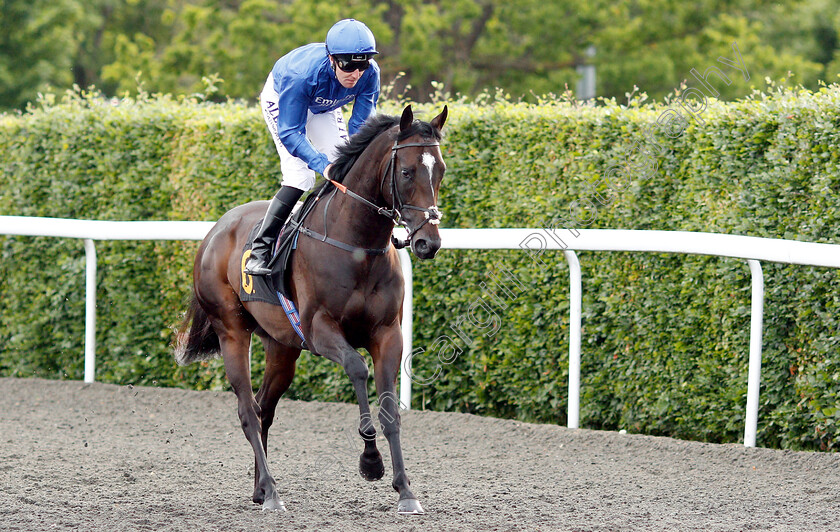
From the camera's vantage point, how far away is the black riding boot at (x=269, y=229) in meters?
4.56

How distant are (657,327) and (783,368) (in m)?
0.77

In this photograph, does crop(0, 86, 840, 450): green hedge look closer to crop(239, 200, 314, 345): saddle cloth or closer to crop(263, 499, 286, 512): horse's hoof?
crop(239, 200, 314, 345): saddle cloth

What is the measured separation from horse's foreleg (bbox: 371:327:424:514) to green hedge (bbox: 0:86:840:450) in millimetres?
1994

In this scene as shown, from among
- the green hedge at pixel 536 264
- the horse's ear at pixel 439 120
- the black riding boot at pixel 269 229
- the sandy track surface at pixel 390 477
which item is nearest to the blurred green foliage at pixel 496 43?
the green hedge at pixel 536 264

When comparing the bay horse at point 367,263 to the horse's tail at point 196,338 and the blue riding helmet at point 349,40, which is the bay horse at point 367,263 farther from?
the horse's tail at point 196,338

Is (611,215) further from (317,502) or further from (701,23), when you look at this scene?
(701,23)

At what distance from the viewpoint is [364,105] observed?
4.73 metres

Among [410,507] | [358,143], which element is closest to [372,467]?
[410,507]

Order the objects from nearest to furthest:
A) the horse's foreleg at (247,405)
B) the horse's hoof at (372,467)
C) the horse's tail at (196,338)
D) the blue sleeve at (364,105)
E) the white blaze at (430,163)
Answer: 1. the white blaze at (430,163)
2. the horse's hoof at (372,467)
3. the horse's foreleg at (247,405)
4. the blue sleeve at (364,105)
5. the horse's tail at (196,338)

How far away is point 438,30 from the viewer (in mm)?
19672

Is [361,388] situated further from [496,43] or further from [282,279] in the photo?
[496,43]

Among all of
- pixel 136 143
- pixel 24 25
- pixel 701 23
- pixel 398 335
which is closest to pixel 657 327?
pixel 398 335

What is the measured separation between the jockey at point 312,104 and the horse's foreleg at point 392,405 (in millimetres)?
678

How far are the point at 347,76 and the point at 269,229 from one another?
776 mm
